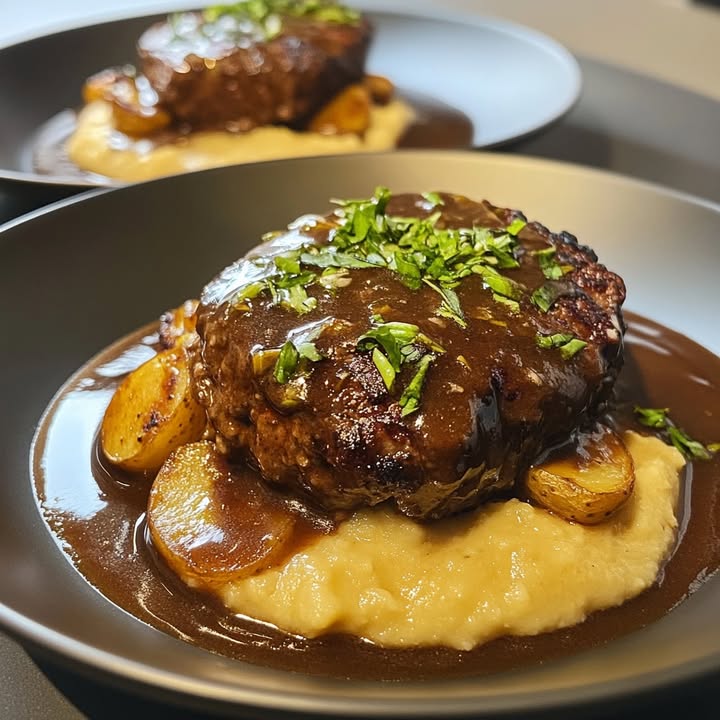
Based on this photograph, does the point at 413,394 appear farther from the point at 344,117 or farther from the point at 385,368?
the point at 344,117

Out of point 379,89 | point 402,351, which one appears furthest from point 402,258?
point 379,89

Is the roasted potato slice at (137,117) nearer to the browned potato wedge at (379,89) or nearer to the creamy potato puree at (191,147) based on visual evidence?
the creamy potato puree at (191,147)

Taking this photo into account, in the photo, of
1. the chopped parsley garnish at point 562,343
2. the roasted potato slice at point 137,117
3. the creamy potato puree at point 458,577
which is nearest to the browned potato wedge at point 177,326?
the creamy potato puree at point 458,577

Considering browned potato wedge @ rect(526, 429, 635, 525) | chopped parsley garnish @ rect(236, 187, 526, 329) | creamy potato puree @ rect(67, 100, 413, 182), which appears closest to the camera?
browned potato wedge @ rect(526, 429, 635, 525)

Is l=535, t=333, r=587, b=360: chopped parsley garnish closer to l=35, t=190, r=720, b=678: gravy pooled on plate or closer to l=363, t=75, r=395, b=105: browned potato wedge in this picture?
l=35, t=190, r=720, b=678: gravy pooled on plate

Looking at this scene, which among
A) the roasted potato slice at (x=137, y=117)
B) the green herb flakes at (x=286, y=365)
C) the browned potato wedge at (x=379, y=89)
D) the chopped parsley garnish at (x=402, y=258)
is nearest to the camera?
the green herb flakes at (x=286, y=365)

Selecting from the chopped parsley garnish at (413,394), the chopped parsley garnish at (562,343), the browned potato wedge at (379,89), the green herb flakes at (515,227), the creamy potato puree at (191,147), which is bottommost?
the creamy potato puree at (191,147)

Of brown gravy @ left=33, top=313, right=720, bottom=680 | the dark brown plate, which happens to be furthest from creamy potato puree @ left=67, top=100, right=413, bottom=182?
brown gravy @ left=33, top=313, right=720, bottom=680
